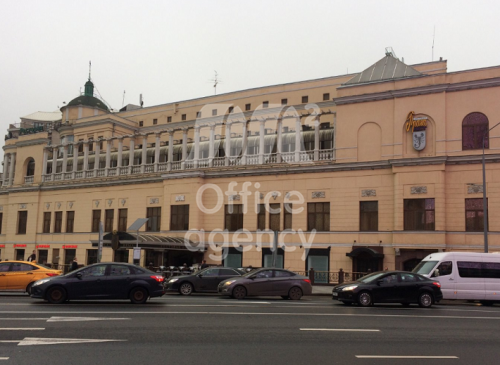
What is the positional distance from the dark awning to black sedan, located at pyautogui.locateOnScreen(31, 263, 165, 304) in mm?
18442

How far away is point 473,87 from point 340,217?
1208 centimetres

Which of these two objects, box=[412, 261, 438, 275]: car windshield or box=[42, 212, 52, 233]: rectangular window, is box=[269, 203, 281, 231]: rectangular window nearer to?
box=[412, 261, 438, 275]: car windshield

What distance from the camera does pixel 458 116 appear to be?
33.1 m

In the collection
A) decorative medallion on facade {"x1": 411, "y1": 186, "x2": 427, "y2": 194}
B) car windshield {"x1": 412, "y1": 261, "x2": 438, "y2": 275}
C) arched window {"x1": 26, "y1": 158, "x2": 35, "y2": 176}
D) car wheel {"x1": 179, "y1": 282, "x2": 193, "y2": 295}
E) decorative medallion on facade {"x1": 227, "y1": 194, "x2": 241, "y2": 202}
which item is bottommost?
car wheel {"x1": 179, "y1": 282, "x2": 193, "y2": 295}

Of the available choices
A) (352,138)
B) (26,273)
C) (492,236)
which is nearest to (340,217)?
(352,138)

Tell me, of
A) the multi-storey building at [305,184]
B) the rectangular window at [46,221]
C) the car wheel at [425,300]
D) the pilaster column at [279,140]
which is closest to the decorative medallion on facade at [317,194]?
the multi-storey building at [305,184]

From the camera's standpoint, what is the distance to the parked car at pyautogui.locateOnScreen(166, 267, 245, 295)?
25.0 metres

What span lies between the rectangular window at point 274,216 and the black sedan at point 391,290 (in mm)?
17719

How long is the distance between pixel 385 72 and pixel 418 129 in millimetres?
6686

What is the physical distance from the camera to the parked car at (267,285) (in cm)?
2247

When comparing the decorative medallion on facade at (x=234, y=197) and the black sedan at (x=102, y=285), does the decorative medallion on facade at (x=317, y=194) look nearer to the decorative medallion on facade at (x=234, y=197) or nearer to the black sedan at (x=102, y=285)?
the decorative medallion on facade at (x=234, y=197)

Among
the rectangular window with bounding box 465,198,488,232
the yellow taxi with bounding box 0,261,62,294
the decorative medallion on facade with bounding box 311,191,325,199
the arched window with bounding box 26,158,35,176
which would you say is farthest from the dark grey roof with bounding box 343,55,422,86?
the arched window with bounding box 26,158,35,176

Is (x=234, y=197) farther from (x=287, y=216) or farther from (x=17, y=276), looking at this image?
(x=17, y=276)

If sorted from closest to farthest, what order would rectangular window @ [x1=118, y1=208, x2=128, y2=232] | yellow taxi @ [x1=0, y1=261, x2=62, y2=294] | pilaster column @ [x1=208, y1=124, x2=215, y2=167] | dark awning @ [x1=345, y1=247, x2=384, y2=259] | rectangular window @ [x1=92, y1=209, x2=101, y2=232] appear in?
yellow taxi @ [x1=0, y1=261, x2=62, y2=294]
dark awning @ [x1=345, y1=247, x2=384, y2=259]
pilaster column @ [x1=208, y1=124, x2=215, y2=167]
rectangular window @ [x1=118, y1=208, x2=128, y2=232]
rectangular window @ [x1=92, y1=209, x2=101, y2=232]
